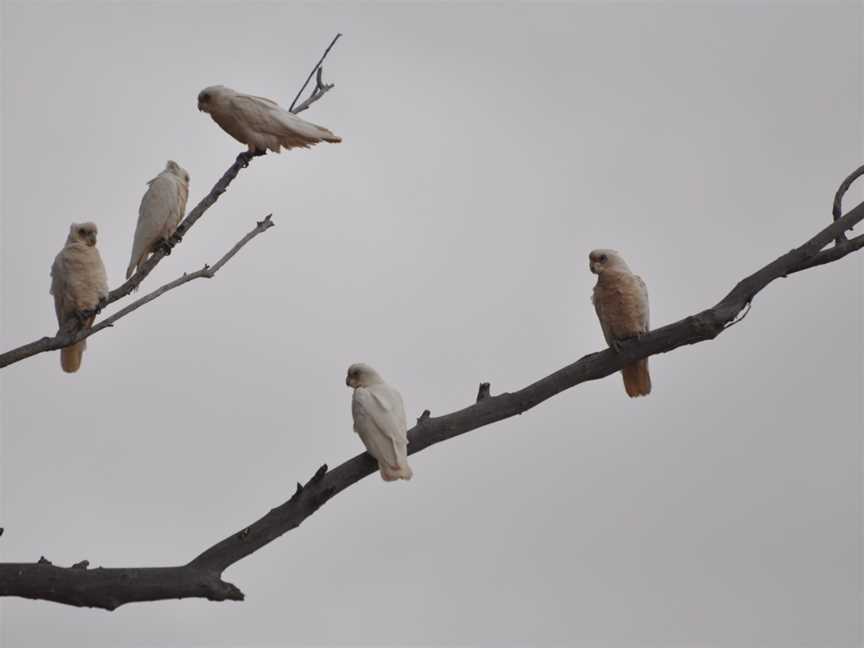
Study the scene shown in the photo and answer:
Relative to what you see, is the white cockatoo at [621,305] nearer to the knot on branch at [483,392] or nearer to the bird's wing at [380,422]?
the knot on branch at [483,392]

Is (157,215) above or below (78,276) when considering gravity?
above

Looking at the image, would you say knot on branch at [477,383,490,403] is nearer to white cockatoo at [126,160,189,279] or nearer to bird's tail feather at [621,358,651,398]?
bird's tail feather at [621,358,651,398]

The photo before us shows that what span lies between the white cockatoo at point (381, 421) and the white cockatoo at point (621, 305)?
54.5 inches

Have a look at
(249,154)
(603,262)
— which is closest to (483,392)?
(603,262)

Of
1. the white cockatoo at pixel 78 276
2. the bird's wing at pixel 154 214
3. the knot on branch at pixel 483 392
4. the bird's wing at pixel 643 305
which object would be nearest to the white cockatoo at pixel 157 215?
the bird's wing at pixel 154 214

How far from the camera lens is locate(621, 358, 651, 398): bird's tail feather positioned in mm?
6488

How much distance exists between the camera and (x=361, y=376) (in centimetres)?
637

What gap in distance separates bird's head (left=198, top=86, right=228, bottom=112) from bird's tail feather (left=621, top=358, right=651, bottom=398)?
3.20 m

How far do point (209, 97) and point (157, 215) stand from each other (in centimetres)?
87

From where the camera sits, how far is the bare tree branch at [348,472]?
16.2 ft

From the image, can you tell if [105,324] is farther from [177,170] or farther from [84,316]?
[177,170]

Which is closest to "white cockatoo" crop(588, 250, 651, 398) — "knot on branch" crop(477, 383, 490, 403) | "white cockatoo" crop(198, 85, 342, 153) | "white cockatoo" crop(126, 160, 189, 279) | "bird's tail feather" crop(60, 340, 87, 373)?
"knot on branch" crop(477, 383, 490, 403)

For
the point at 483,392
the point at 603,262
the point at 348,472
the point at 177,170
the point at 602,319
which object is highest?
the point at 177,170

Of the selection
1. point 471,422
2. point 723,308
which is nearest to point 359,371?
point 471,422
